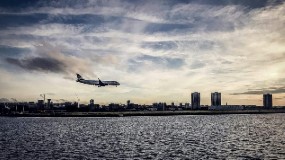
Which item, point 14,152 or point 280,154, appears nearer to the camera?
point 280,154

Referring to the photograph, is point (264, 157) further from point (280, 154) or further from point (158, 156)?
point (158, 156)

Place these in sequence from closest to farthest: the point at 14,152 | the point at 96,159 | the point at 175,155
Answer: the point at 96,159, the point at 175,155, the point at 14,152

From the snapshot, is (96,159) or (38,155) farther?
(38,155)

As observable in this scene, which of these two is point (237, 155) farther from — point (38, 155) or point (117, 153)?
point (38, 155)

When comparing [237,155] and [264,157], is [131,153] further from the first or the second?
[264,157]

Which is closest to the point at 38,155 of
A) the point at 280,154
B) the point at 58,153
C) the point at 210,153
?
the point at 58,153

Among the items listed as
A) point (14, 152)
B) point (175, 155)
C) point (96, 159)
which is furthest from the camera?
point (14, 152)

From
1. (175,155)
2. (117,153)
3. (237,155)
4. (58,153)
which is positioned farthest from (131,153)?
(237,155)
